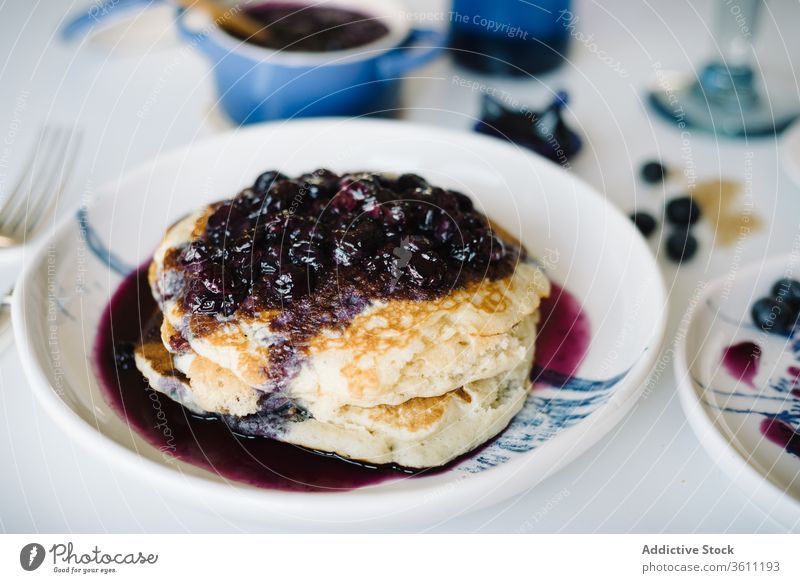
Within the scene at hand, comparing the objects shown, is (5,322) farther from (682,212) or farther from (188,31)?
(682,212)

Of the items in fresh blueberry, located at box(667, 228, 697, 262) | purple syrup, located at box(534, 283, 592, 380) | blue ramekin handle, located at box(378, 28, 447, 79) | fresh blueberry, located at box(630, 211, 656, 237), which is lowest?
purple syrup, located at box(534, 283, 592, 380)

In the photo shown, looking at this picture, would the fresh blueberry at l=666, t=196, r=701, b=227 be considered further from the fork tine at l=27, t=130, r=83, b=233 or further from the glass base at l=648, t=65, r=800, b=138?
the fork tine at l=27, t=130, r=83, b=233

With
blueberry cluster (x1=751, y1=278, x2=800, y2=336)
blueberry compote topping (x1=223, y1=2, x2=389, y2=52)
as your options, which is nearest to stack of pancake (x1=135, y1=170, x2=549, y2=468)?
blueberry cluster (x1=751, y1=278, x2=800, y2=336)

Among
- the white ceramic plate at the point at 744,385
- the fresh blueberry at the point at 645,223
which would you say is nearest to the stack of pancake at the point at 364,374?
the white ceramic plate at the point at 744,385

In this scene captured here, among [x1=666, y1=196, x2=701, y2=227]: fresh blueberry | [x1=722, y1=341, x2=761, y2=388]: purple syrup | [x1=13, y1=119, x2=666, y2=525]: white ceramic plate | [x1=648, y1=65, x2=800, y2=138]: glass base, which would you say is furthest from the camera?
[x1=648, y1=65, x2=800, y2=138]: glass base

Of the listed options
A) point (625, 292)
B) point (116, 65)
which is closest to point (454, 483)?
point (625, 292)

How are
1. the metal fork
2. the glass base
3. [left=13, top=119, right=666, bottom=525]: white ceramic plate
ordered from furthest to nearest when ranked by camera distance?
1. the glass base
2. the metal fork
3. [left=13, top=119, right=666, bottom=525]: white ceramic plate
